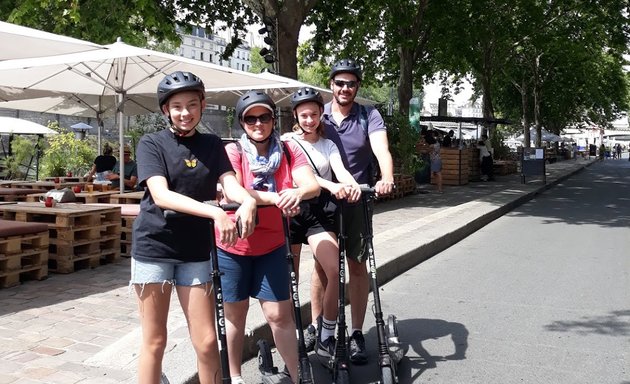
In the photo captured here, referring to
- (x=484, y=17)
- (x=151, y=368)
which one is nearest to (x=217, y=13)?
(x=484, y=17)

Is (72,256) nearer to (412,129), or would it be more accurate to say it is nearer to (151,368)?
(151,368)

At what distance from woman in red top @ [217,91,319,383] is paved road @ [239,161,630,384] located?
939 millimetres

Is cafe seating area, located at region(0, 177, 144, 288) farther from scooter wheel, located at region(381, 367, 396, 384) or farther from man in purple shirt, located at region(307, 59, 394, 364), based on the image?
scooter wheel, located at region(381, 367, 396, 384)

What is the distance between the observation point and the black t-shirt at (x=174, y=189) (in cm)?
292

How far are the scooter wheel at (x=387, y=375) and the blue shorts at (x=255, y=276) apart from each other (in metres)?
0.78

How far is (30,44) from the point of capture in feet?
18.4

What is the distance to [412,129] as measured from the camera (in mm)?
17375

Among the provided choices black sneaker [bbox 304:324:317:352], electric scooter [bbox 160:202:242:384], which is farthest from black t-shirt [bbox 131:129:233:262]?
black sneaker [bbox 304:324:317:352]

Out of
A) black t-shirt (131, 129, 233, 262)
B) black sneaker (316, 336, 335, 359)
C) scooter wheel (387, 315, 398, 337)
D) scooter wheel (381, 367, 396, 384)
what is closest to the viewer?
black t-shirt (131, 129, 233, 262)

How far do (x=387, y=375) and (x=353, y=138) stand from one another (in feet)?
4.82

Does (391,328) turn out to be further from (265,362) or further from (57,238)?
(57,238)

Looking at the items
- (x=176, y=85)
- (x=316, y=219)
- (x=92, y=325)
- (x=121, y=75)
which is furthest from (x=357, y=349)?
(x=121, y=75)

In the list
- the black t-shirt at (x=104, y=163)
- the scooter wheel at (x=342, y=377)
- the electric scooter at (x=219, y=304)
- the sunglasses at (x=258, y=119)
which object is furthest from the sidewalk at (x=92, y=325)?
the black t-shirt at (x=104, y=163)

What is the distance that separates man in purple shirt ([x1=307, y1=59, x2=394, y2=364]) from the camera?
425 centimetres
